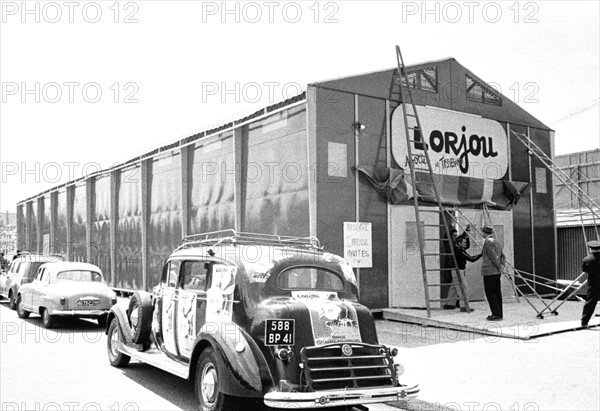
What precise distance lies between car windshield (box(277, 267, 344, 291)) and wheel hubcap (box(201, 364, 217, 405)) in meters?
1.24

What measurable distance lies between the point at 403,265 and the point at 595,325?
408 centimetres

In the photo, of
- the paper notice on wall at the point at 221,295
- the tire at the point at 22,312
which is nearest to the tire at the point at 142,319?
the paper notice on wall at the point at 221,295

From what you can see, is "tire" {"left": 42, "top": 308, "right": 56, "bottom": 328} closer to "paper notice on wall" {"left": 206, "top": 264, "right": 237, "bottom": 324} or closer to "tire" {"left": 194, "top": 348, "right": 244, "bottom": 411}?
"paper notice on wall" {"left": 206, "top": 264, "right": 237, "bottom": 324}

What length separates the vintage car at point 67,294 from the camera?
43.3 feet

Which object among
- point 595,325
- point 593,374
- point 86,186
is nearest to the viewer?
point 593,374

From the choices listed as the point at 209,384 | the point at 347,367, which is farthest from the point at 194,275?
the point at 347,367

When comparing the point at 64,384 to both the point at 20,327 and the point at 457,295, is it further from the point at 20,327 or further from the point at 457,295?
the point at 457,295

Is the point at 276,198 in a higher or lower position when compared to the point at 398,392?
higher

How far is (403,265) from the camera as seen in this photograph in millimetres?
13961

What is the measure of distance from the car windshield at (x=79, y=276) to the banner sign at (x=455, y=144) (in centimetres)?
765

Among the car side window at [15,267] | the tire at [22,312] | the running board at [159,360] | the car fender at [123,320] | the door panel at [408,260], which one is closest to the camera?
the running board at [159,360]

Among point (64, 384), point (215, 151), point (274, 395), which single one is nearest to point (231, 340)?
point (274, 395)

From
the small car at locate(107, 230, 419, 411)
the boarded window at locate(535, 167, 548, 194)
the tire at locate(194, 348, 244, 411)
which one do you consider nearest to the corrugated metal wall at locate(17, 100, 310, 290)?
the small car at locate(107, 230, 419, 411)

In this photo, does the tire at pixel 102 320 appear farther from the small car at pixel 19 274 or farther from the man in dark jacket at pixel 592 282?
the man in dark jacket at pixel 592 282
